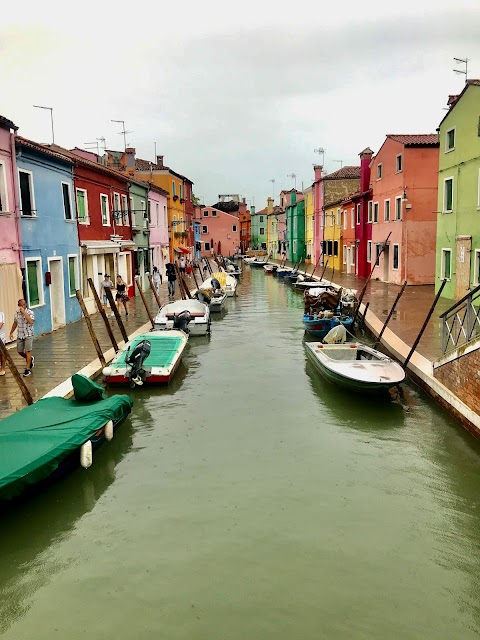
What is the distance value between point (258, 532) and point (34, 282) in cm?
1181

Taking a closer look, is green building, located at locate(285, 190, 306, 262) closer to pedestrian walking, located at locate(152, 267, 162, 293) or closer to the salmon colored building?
pedestrian walking, located at locate(152, 267, 162, 293)

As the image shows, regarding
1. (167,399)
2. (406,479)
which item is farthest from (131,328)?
(406,479)

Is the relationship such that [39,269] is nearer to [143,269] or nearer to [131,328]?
[131,328]

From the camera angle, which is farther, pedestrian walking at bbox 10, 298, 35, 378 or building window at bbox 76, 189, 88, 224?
building window at bbox 76, 189, 88, 224

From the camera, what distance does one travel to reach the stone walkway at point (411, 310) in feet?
48.4

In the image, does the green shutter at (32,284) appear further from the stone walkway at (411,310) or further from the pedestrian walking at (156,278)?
the pedestrian walking at (156,278)

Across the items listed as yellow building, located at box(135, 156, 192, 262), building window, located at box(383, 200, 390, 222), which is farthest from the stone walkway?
yellow building, located at box(135, 156, 192, 262)

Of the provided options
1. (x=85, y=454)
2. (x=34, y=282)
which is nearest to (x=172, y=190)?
(x=34, y=282)

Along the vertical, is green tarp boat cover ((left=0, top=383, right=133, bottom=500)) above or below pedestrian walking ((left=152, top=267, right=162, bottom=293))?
below

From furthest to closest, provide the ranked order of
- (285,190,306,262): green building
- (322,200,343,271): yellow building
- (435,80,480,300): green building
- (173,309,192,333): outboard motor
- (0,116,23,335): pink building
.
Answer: (285,190,306,262): green building
(322,200,343,271): yellow building
(435,80,480,300): green building
(173,309,192,333): outboard motor
(0,116,23,335): pink building

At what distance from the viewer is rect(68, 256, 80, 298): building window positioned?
19.0 meters

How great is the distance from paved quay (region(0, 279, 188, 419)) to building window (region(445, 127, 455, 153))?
1308 centimetres

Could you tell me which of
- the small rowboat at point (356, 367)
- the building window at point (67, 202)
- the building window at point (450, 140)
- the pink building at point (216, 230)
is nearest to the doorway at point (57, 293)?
the building window at point (67, 202)

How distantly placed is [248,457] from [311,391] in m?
4.05
